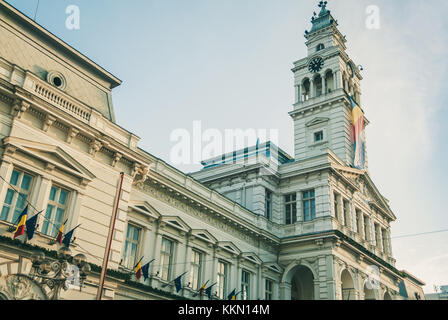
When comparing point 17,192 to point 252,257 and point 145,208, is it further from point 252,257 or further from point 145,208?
point 252,257

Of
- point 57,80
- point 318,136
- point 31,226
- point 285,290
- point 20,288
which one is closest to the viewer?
point 20,288

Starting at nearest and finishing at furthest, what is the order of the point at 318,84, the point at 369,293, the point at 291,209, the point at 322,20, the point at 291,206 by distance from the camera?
the point at 291,209 < the point at 291,206 < the point at 369,293 < the point at 318,84 < the point at 322,20

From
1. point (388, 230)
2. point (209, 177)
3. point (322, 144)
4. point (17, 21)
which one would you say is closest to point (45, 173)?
point (17, 21)

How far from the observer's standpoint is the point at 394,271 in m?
43.3

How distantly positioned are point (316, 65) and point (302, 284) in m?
22.2

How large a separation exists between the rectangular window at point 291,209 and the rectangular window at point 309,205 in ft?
2.70

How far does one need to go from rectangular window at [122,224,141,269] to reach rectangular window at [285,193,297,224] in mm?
15566

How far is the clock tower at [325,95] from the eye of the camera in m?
42.7

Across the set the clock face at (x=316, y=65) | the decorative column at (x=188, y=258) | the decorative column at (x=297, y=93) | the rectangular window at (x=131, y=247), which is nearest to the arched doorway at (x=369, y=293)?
the decorative column at (x=188, y=258)

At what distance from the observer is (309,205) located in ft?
121

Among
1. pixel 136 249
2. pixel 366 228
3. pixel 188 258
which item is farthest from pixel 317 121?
pixel 136 249

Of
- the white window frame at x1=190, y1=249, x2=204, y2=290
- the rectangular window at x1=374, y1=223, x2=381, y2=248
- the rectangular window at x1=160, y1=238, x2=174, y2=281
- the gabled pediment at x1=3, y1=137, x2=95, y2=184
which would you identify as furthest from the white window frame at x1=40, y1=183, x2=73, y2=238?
the rectangular window at x1=374, y1=223, x2=381, y2=248

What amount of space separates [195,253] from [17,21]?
16.3 metres

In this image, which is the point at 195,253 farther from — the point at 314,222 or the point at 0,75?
the point at 0,75
